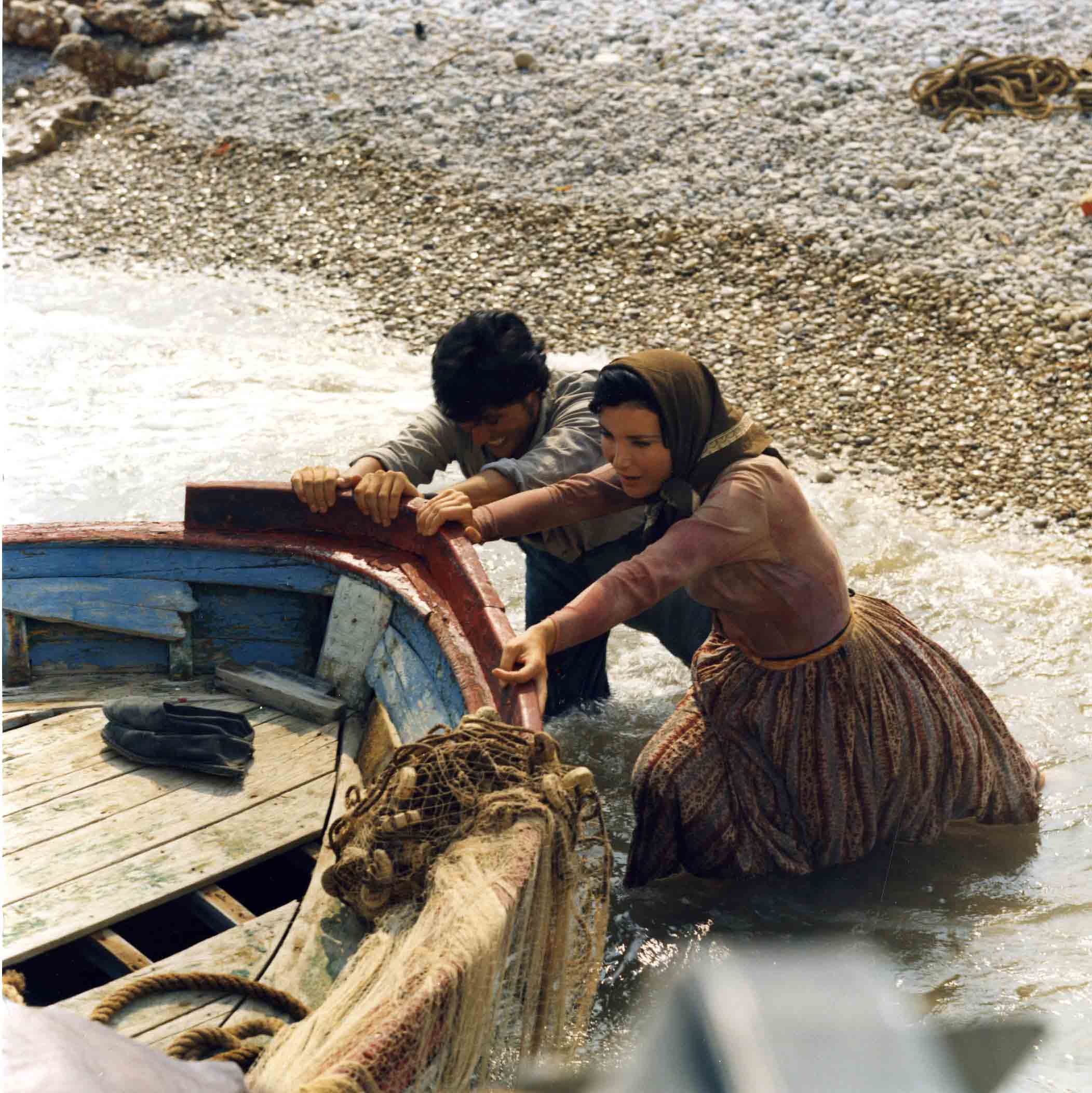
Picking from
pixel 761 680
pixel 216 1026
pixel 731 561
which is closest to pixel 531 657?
pixel 731 561

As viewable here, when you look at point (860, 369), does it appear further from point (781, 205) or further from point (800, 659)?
point (800, 659)

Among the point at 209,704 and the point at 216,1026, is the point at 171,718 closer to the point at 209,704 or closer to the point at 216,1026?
the point at 209,704

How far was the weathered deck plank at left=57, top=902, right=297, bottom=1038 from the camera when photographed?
2.54 meters

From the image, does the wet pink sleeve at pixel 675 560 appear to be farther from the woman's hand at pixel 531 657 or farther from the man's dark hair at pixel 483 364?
the man's dark hair at pixel 483 364

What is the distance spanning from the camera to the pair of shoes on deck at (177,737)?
3.32 metres

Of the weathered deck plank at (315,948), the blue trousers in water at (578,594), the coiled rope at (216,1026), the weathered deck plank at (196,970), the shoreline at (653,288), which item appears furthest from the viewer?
the shoreline at (653,288)

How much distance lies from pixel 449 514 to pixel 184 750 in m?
0.94

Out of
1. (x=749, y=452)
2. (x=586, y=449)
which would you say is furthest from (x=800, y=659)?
(x=586, y=449)

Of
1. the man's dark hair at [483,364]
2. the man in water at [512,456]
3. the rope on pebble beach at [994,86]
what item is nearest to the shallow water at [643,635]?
the man in water at [512,456]

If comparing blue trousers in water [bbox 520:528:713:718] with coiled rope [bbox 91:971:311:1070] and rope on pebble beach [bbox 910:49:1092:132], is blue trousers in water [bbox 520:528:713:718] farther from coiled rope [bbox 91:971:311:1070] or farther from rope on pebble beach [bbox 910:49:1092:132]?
rope on pebble beach [bbox 910:49:1092:132]

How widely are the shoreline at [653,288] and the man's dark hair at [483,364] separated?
11.0ft

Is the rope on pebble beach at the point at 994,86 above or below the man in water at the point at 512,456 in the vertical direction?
above

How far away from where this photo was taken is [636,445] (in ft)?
9.80

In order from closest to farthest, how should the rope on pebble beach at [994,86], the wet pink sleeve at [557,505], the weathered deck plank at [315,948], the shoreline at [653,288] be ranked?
the weathered deck plank at [315,948] < the wet pink sleeve at [557,505] < the shoreline at [653,288] < the rope on pebble beach at [994,86]
